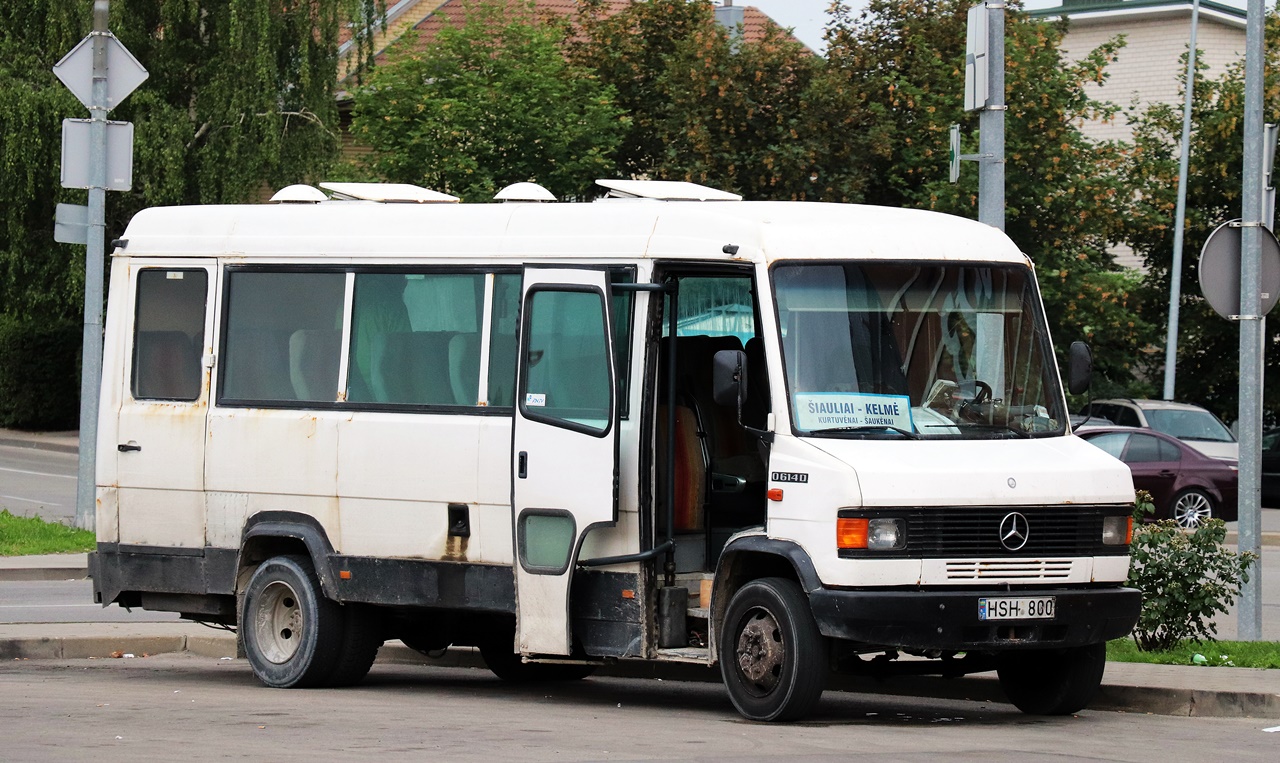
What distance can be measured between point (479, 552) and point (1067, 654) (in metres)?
3.16

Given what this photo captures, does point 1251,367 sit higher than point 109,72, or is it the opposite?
point 109,72

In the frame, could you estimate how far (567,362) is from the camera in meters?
10.4

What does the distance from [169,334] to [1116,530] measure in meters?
5.88

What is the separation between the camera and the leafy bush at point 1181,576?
1181 cm

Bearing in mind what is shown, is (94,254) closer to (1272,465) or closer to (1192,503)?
(1192,503)

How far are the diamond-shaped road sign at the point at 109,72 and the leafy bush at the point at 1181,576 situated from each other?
11.8 m

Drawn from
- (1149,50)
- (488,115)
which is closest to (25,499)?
(488,115)

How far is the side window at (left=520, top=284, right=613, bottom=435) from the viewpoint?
404 inches

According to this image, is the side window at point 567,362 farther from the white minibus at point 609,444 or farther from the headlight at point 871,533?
the headlight at point 871,533

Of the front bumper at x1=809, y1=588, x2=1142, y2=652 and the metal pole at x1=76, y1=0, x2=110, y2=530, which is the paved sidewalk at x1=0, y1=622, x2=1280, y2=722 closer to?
the front bumper at x1=809, y1=588, x2=1142, y2=652

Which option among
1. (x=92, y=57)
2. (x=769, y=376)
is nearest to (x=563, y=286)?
(x=769, y=376)

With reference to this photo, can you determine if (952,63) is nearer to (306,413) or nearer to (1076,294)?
(1076,294)

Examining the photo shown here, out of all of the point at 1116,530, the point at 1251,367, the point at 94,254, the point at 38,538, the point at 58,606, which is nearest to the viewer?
the point at 1116,530

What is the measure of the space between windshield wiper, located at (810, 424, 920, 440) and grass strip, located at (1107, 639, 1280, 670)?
2.97 metres
